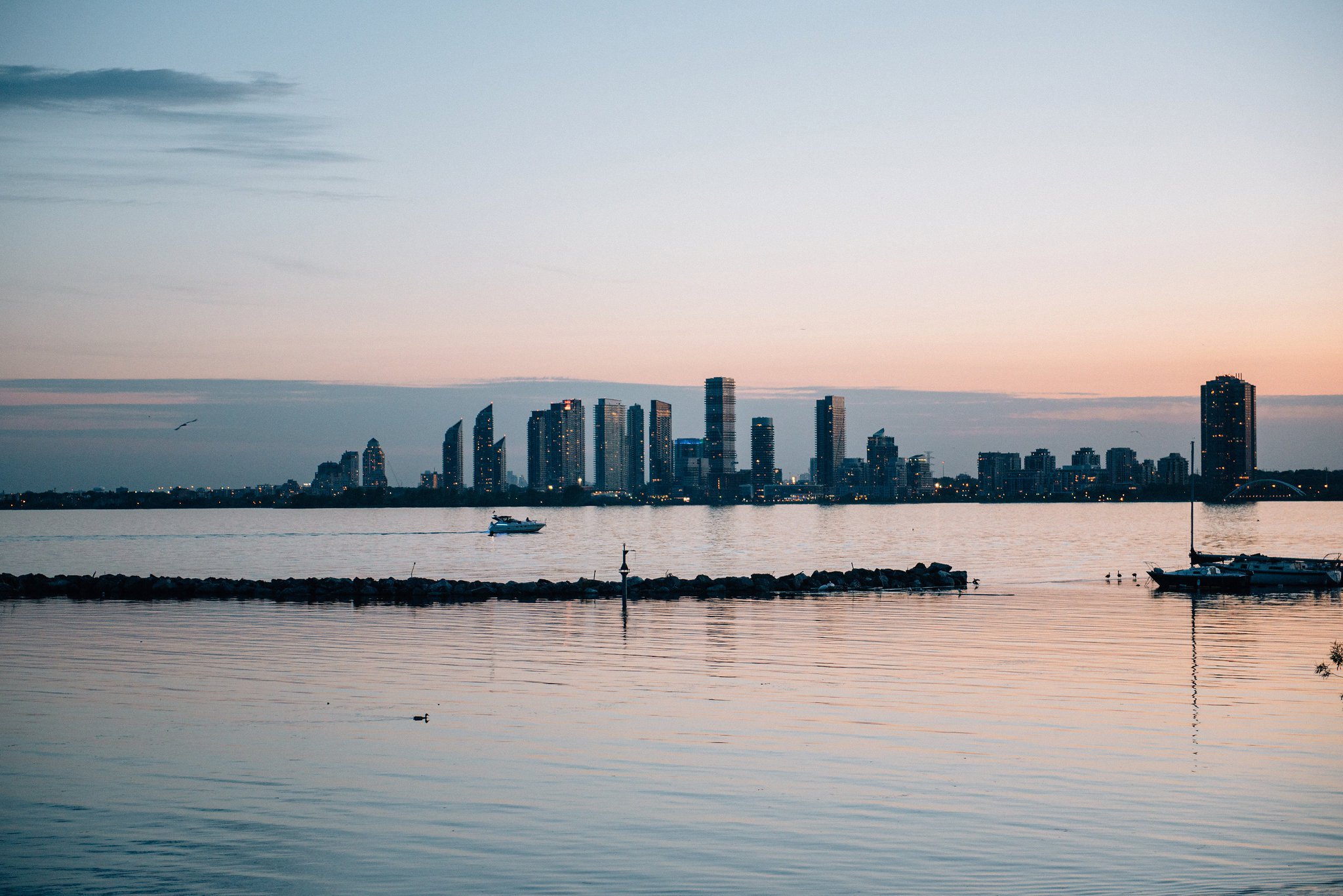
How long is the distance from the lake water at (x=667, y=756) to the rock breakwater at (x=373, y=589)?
9.22m

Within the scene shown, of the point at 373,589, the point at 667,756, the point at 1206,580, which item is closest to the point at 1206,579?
the point at 1206,580

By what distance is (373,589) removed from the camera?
179 ft

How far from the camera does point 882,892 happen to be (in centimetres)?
1263

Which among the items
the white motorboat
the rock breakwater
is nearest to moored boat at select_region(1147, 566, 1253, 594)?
the rock breakwater

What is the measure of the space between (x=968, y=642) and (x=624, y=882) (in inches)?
997

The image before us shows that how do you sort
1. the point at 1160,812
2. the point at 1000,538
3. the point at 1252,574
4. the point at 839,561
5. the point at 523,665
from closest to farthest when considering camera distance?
1. the point at 1160,812
2. the point at 523,665
3. the point at 1252,574
4. the point at 839,561
5. the point at 1000,538

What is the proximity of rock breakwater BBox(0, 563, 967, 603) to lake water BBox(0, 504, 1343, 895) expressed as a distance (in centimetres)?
922

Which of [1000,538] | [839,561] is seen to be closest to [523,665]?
[839,561]

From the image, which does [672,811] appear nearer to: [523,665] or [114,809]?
[114,809]

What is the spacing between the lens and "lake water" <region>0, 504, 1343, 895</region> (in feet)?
44.7

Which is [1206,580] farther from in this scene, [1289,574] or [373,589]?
[373,589]

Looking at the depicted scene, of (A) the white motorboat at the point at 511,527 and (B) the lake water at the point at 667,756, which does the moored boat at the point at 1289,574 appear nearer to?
(B) the lake water at the point at 667,756

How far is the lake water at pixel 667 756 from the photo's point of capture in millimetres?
13617

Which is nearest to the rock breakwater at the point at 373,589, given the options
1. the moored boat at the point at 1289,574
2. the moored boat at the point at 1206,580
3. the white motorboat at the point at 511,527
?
the moored boat at the point at 1206,580
